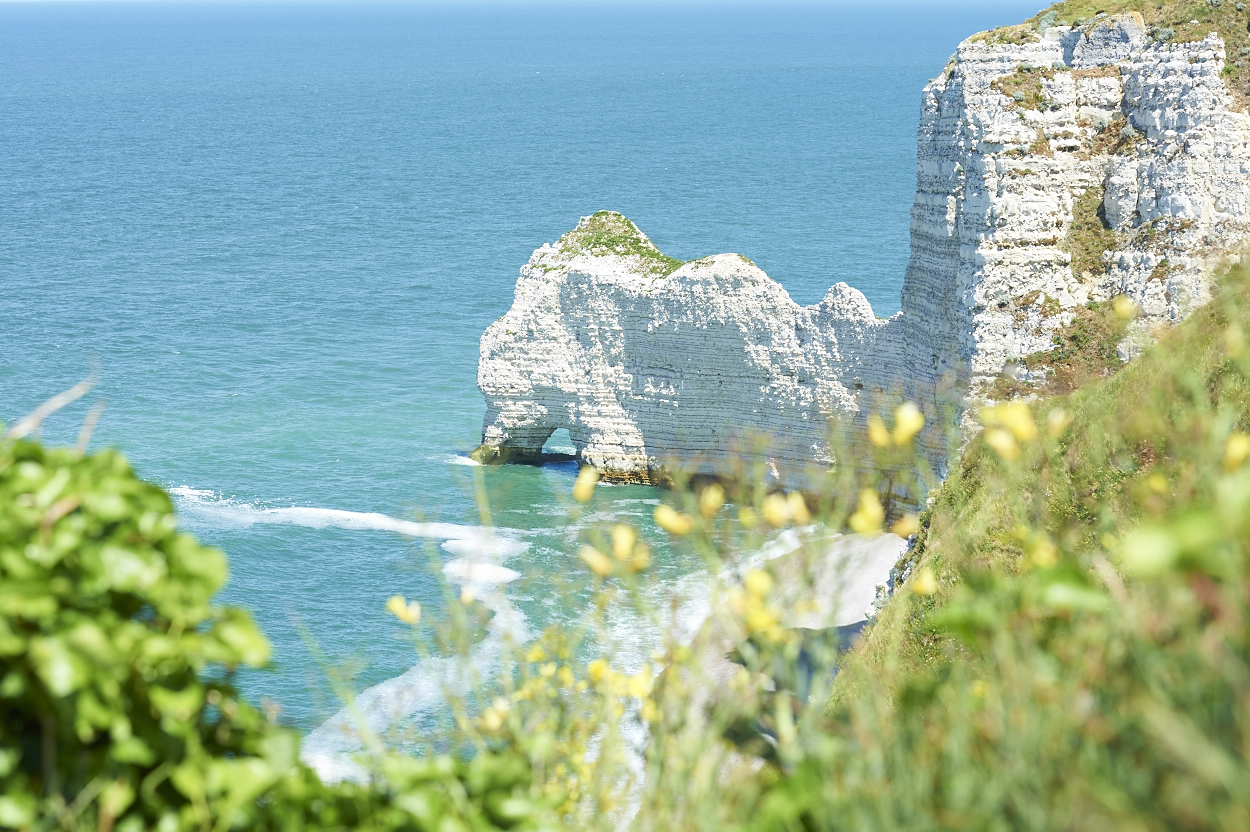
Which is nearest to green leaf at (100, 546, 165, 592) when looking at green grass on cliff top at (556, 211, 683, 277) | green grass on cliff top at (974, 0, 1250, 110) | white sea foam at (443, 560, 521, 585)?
green grass on cliff top at (974, 0, 1250, 110)

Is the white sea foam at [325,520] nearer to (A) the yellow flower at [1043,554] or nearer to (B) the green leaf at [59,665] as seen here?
(A) the yellow flower at [1043,554]

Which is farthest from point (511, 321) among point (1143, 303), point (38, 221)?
point (38, 221)

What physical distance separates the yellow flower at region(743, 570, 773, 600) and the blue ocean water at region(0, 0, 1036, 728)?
0.76m

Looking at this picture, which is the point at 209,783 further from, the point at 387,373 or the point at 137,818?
the point at 387,373

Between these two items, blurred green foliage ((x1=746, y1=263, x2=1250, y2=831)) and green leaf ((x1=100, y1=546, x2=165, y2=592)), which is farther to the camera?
green leaf ((x1=100, y1=546, x2=165, y2=592))

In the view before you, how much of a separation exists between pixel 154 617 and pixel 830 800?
7.65 feet

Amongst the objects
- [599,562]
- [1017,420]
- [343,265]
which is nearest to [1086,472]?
[1017,420]

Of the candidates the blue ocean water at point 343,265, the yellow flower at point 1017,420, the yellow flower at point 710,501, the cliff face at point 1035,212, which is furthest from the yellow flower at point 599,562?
the cliff face at point 1035,212

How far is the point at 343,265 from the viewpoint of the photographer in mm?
74000

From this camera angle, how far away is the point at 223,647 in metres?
3.87

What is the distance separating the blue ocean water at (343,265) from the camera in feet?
110

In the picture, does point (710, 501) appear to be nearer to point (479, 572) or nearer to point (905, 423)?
point (905, 423)

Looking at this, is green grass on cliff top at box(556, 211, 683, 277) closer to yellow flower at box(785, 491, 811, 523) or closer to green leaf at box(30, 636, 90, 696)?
yellow flower at box(785, 491, 811, 523)

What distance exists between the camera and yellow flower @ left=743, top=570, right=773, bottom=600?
3894mm
